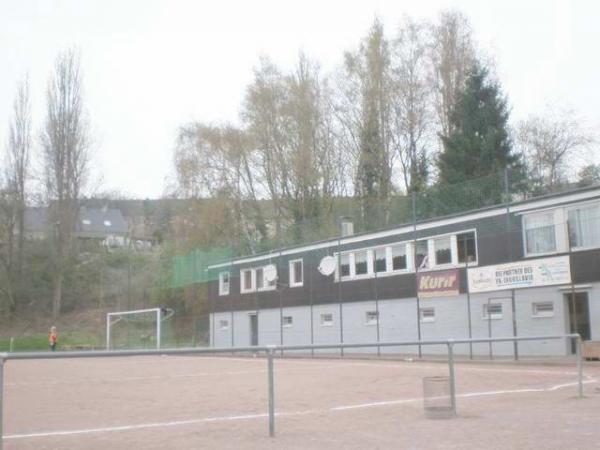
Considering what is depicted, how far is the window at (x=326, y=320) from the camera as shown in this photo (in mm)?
40344

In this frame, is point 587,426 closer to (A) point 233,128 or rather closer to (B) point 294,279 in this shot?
(B) point 294,279

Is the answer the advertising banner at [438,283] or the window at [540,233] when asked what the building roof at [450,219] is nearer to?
the window at [540,233]

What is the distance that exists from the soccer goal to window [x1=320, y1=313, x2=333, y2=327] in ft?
40.0

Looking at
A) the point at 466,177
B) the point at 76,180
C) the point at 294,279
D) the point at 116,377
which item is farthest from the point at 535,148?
the point at 116,377

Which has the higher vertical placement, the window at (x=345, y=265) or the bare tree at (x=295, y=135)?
the bare tree at (x=295, y=135)

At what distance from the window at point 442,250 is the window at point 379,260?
3525mm

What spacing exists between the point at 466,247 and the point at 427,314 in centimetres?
388

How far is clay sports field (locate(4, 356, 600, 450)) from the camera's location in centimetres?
849

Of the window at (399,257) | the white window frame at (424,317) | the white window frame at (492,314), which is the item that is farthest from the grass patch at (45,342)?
the white window frame at (492,314)

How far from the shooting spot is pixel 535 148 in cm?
5062

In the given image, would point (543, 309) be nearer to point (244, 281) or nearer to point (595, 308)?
point (595, 308)

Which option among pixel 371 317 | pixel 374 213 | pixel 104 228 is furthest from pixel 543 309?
pixel 104 228

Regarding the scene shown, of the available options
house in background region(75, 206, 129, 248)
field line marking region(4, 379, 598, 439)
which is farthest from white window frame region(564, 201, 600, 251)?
house in background region(75, 206, 129, 248)

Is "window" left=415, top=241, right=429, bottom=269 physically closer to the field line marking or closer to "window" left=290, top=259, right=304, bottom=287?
"window" left=290, top=259, right=304, bottom=287
